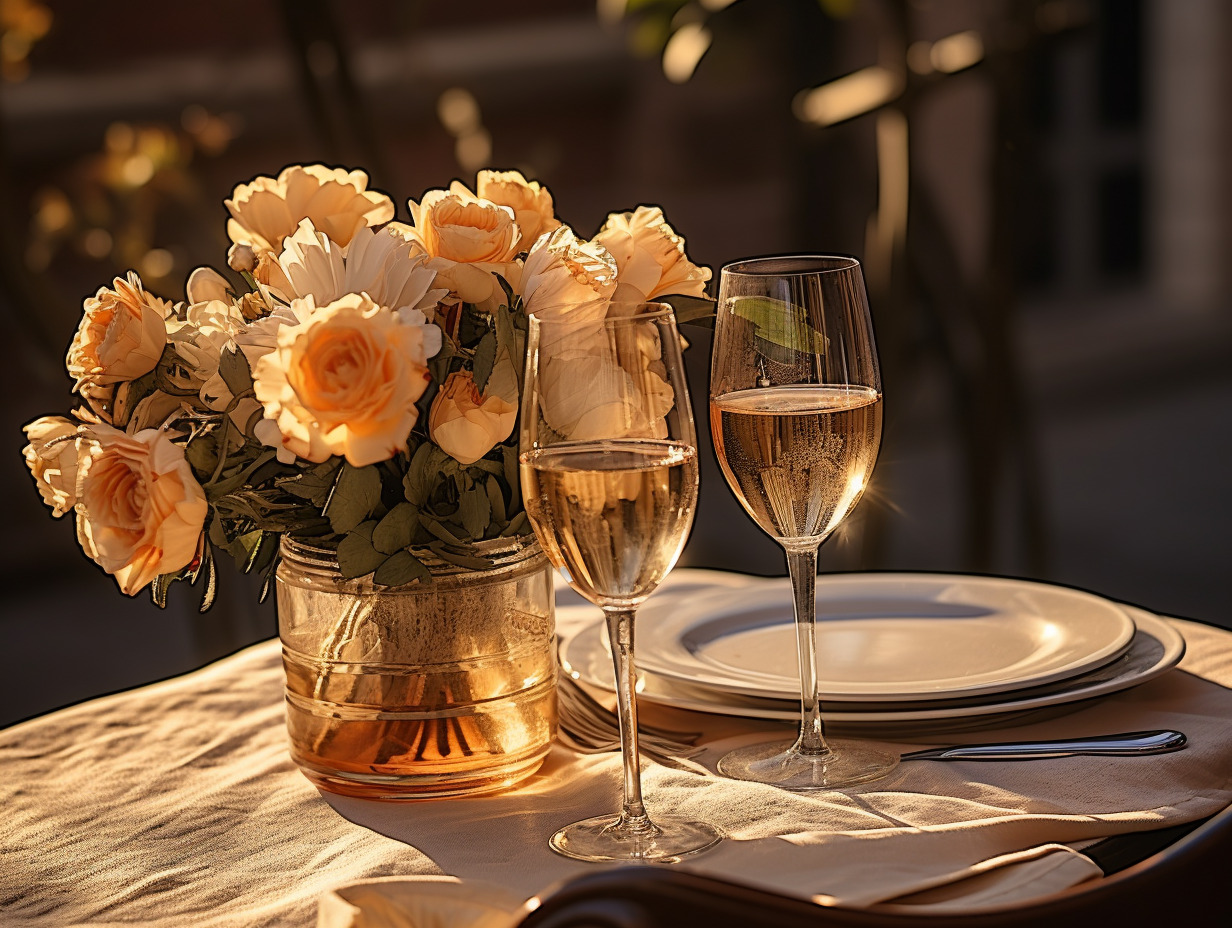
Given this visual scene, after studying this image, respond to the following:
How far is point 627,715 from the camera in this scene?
0.66 m

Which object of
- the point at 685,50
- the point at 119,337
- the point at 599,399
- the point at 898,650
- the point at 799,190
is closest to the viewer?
the point at 599,399

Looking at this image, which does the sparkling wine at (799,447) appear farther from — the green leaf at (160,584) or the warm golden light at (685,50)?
the warm golden light at (685,50)

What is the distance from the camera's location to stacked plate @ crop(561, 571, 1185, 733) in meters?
0.79

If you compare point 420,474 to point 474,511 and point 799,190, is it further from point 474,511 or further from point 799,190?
point 799,190

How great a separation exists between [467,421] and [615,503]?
0.32 ft

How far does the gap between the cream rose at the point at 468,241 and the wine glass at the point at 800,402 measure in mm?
113

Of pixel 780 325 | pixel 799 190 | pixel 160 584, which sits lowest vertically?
pixel 160 584

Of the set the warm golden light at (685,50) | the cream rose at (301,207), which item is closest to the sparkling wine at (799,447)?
the cream rose at (301,207)

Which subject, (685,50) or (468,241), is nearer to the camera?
(468,241)

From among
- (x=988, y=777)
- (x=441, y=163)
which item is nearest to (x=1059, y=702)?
(x=988, y=777)

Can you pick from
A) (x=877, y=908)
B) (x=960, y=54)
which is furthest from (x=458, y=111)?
(x=877, y=908)

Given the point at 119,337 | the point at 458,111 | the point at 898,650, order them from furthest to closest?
1. the point at 458,111
2. the point at 898,650
3. the point at 119,337

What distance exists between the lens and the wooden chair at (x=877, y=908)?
44 cm

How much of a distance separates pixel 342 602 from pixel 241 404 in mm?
115
